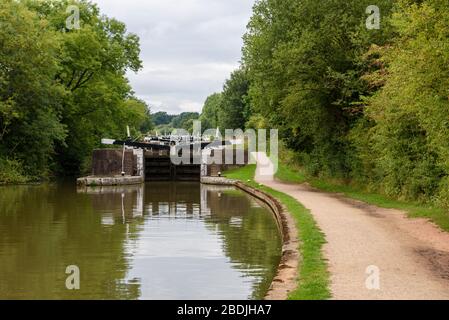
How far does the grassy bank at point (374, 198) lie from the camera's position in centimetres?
1795

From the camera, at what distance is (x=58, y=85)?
139ft

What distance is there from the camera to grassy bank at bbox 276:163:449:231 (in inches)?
707

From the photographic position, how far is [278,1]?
96.3 feet

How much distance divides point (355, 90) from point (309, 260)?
15.6 m

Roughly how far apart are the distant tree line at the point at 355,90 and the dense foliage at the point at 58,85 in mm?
13684

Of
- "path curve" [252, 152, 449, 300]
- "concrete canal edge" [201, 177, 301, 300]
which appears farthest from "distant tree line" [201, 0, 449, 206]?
"concrete canal edge" [201, 177, 301, 300]

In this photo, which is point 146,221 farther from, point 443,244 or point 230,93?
point 230,93

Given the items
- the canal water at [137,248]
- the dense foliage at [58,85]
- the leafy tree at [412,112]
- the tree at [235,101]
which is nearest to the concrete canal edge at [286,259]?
the canal water at [137,248]

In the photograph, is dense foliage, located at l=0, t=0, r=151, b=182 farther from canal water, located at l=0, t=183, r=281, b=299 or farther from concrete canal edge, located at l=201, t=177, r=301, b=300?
concrete canal edge, located at l=201, t=177, r=301, b=300

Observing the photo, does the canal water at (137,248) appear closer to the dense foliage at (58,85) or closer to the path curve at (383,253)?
the path curve at (383,253)

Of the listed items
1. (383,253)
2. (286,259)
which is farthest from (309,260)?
(383,253)

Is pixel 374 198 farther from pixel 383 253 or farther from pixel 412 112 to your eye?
pixel 383 253

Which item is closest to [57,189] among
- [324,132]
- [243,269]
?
[324,132]
